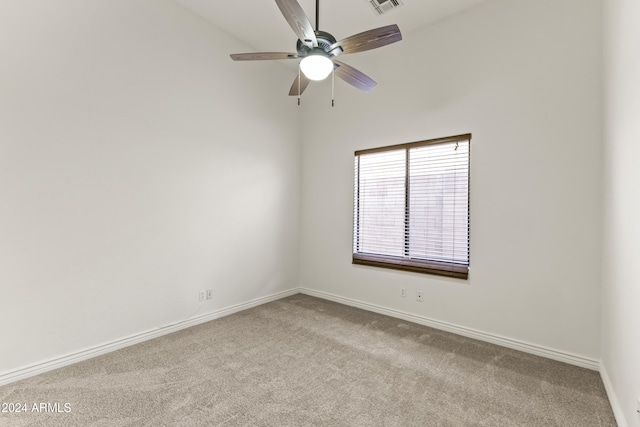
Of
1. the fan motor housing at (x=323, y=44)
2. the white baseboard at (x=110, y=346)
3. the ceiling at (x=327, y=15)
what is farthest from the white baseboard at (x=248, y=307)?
the ceiling at (x=327, y=15)

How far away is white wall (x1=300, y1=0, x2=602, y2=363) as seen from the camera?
243 centimetres

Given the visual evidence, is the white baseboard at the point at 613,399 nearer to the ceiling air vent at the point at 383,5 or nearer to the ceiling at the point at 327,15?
the ceiling at the point at 327,15

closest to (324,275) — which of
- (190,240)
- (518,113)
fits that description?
(190,240)

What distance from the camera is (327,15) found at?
315 centimetres

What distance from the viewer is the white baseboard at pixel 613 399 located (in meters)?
1.71

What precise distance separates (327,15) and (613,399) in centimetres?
412

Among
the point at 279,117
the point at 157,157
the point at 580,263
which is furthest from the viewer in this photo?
the point at 279,117

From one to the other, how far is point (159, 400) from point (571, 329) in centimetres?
334

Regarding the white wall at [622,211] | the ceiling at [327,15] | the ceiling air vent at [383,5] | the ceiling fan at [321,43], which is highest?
the ceiling at [327,15]

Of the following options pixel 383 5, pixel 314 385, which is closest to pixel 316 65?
pixel 383 5

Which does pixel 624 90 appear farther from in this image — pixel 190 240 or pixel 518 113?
pixel 190 240

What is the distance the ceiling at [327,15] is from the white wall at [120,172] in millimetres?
214

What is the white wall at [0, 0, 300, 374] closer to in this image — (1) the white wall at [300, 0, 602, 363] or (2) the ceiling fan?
(2) the ceiling fan

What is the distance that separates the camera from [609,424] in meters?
1.75
